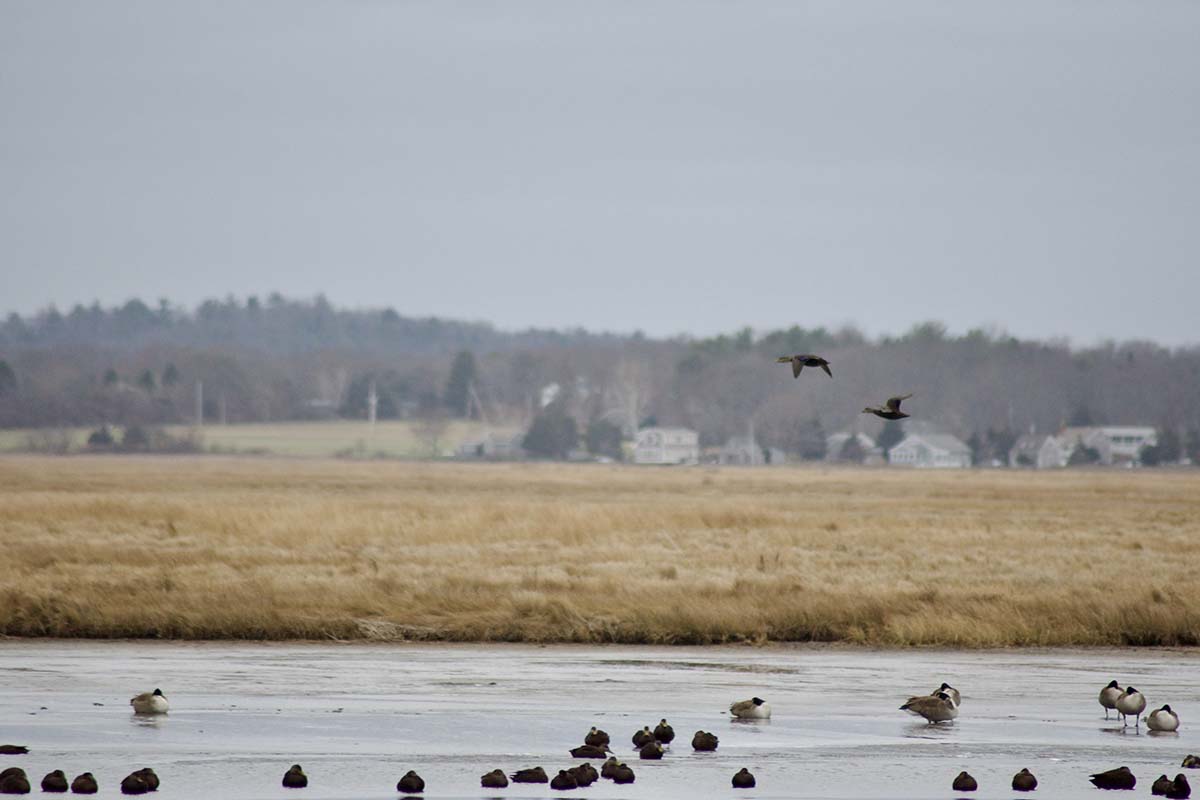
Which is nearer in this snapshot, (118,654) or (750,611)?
(118,654)

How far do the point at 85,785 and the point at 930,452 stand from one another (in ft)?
498

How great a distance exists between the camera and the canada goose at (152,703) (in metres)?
16.7

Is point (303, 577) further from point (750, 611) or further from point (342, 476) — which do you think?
point (342, 476)

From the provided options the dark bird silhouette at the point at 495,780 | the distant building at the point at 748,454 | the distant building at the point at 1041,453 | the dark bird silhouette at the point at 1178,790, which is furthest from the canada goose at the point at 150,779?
the distant building at the point at 748,454

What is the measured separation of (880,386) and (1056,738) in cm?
17909

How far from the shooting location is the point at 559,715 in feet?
57.9

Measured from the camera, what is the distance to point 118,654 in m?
22.7

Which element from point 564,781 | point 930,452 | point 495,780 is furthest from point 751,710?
point 930,452

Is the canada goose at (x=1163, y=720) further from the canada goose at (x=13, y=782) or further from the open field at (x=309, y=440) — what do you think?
the open field at (x=309, y=440)

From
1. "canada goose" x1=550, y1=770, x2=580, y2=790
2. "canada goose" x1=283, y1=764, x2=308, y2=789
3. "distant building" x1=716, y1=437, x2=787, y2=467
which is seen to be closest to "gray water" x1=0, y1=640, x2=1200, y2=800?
"canada goose" x1=283, y1=764, x2=308, y2=789

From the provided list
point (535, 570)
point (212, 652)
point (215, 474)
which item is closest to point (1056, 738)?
point (212, 652)

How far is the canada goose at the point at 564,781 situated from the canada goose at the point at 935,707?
4624 millimetres

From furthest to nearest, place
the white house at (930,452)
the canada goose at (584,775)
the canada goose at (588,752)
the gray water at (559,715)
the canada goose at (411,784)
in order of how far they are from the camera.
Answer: the white house at (930,452) → the canada goose at (588,752) → the gray water at (559,715) → the canada goose at (584,775) → the canada goose at (411,784)

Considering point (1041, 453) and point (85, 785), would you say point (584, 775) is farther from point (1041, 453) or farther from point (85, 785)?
point (1041, 453)
